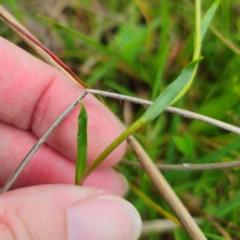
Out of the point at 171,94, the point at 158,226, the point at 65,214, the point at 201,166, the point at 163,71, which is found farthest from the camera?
the point at 163,71

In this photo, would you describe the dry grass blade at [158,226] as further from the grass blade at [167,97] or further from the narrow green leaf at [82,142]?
the grass blade at [167,97]

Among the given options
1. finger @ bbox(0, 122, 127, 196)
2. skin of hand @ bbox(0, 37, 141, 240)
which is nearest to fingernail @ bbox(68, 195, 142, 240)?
skin of hand @ bbox(0, 37, 141, 240)

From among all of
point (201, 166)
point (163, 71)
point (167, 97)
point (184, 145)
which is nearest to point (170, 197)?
point (201, 166)

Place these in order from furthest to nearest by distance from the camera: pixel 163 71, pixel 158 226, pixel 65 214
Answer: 1. pixel 163 71
2. pixel 158 226
3. pixel 65 214

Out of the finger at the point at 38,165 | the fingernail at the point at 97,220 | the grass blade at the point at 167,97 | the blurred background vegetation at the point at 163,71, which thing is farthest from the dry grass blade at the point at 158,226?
the grass blade at the point at 167,97

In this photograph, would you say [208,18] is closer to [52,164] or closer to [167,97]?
[167,97]

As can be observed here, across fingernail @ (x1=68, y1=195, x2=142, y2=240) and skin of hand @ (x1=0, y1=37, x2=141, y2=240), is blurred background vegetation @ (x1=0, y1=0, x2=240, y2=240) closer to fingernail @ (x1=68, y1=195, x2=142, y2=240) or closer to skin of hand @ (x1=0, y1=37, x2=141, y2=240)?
skin of hand @ (x1=0, y1=37, x2=141, y2=240)
